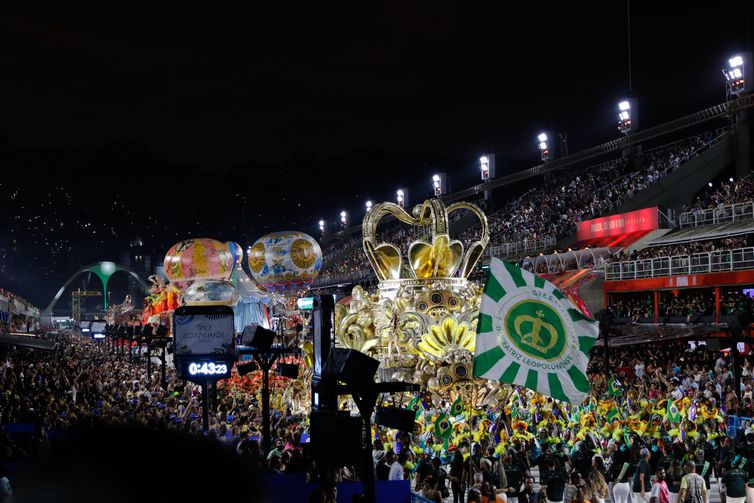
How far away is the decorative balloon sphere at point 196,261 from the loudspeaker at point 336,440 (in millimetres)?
29791

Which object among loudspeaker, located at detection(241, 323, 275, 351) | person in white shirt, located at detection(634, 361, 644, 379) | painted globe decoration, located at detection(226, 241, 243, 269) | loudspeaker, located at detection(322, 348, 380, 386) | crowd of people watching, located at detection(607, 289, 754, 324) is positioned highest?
painted globe decoration, located at detection(226, 241, 243, 269)

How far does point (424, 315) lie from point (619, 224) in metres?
21.2

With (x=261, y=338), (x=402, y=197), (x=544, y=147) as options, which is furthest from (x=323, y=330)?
(x=402, y=197)

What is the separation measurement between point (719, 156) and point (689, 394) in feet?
69.1

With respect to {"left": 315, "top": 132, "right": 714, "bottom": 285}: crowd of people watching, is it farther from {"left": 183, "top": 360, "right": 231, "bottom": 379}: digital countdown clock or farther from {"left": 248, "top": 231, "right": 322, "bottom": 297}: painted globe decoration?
{"left": 183, "top": 360, "right": 231, "bottom": 379}: digital countdown clock

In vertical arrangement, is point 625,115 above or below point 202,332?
above

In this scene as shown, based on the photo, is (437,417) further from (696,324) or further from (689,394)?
(696,324)

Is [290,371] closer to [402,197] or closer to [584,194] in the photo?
[584,194]

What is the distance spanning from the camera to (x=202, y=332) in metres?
14.6

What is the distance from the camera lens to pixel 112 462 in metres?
1.24

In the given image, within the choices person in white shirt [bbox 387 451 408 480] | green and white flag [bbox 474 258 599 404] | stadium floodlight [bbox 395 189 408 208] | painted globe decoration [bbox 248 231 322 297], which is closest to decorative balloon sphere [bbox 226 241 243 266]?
painted globe decoration [bbox 248 231 322 297]

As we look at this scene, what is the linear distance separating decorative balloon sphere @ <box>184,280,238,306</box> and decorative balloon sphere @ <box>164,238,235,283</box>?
56 centimetres

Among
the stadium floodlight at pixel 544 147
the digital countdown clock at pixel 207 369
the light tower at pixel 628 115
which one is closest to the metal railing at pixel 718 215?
the light tower at pixel 628 115

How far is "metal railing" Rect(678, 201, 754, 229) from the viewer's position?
30266 mm
